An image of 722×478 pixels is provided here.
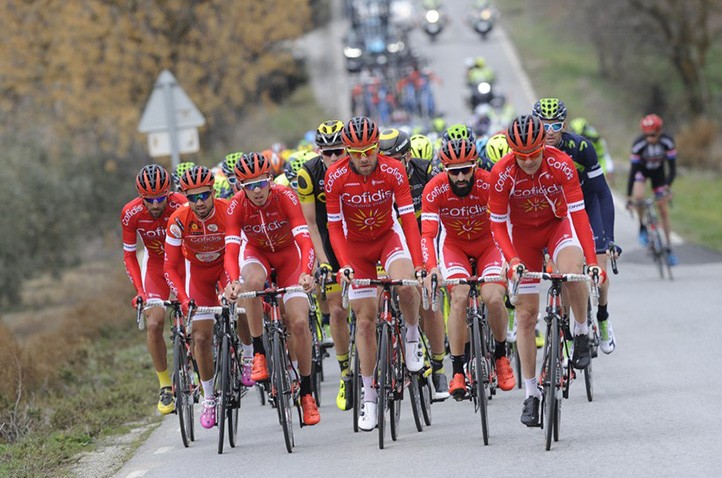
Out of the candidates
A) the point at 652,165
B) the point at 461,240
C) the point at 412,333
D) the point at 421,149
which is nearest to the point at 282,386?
the point at 412,333

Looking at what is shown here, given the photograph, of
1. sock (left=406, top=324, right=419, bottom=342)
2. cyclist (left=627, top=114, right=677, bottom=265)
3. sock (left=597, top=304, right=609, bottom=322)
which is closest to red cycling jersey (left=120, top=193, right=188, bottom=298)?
sock (left=406, top=324, right=419, bottom=342)

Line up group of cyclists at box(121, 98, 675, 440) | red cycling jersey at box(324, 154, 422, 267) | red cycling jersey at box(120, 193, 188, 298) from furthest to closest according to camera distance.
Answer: red cycling jersey at box(120, 193, 188, 298)
red cycling jersey at box(324, 154, 422, 267)
group of cyclists at box(121, 98, 675, 440)

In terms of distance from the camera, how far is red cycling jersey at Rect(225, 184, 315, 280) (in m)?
10.9

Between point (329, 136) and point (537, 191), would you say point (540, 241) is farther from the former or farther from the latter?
point (329, 136)

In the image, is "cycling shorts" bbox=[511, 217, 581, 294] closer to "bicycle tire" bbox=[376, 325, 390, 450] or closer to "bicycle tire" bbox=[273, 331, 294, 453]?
"bicycle tire" bbox=[376, 325, 390, 450]

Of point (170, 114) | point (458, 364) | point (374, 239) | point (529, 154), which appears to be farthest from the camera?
point (170, 114)

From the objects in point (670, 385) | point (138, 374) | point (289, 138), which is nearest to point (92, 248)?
point (289, 138)

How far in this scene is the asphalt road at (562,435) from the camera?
9148 millimetres

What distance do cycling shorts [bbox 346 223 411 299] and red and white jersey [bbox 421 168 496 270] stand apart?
0.30m

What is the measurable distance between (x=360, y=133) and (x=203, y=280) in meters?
2.38

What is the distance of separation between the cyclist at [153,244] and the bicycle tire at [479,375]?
3.01 m

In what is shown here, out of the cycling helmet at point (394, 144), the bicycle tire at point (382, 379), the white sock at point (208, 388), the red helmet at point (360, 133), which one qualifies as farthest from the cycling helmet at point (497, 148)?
the white sock at point (208, 388)

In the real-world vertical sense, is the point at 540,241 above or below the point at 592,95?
below

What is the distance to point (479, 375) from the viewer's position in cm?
1014
